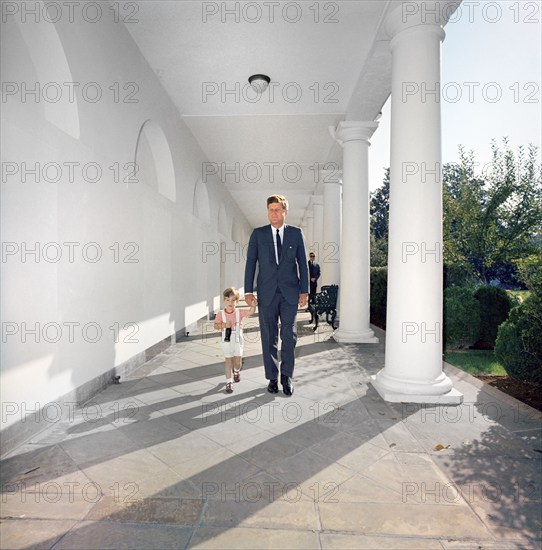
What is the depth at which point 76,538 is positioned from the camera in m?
2.19

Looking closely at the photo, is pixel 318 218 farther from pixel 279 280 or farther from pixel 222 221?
pixel 279 280

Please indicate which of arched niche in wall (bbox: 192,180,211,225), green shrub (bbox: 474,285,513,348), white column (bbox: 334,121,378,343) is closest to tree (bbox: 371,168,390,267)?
arched niche in wall (bbox: 192,180,211,225)

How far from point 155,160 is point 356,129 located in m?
4.31

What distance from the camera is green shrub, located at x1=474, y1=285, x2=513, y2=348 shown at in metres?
8.18

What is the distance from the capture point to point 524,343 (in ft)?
17.4

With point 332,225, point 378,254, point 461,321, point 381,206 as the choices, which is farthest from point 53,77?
point 381,206

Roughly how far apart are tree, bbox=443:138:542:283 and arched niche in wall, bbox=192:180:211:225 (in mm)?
7544

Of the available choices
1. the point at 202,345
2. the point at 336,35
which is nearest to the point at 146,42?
the point at 336,35

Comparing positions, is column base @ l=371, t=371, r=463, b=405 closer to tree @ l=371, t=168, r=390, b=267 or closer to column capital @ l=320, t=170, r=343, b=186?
column capital @ l=320, t=170, r=343, b=186

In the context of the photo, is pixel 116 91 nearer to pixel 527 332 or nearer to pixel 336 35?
pixel 336 35

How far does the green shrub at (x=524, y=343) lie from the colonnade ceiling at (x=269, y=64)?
4.41 metres

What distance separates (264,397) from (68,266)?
2.71 metres

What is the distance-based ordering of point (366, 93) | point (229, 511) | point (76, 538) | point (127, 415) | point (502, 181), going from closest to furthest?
point (76, 538) → point (229, 511) → point (127, 415) → point (366, 93) → point (502, 181)

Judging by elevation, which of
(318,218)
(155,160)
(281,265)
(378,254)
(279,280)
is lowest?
(279,280)
